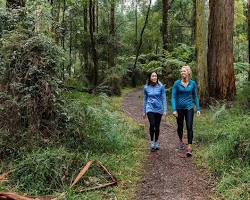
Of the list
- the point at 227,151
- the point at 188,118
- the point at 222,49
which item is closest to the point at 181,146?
the point at 188,118

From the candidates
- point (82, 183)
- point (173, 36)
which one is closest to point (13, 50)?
point (82, 183)

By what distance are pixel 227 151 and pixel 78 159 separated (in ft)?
9.88

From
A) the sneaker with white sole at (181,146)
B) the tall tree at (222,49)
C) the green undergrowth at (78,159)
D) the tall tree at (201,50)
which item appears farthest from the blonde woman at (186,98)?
the tall tree at (222,49)

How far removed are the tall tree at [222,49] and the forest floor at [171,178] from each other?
519 cm

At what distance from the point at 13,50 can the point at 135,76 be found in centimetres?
2501

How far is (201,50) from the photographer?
13781 mm

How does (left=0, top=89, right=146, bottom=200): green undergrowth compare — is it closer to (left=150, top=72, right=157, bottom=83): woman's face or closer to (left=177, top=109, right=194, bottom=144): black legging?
(left=177, top=109, right=194, bottom=144): black legging

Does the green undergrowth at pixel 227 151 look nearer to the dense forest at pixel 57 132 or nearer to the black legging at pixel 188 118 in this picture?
the dense forest at pixel 57 132

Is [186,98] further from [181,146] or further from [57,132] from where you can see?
[57,132]

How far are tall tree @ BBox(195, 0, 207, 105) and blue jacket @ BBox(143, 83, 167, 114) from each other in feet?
16.7

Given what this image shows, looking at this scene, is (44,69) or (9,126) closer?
(9,126)

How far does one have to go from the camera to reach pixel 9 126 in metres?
7.49

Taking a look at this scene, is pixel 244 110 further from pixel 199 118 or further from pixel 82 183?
pixel 82 183

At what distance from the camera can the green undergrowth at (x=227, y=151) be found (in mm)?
6448
